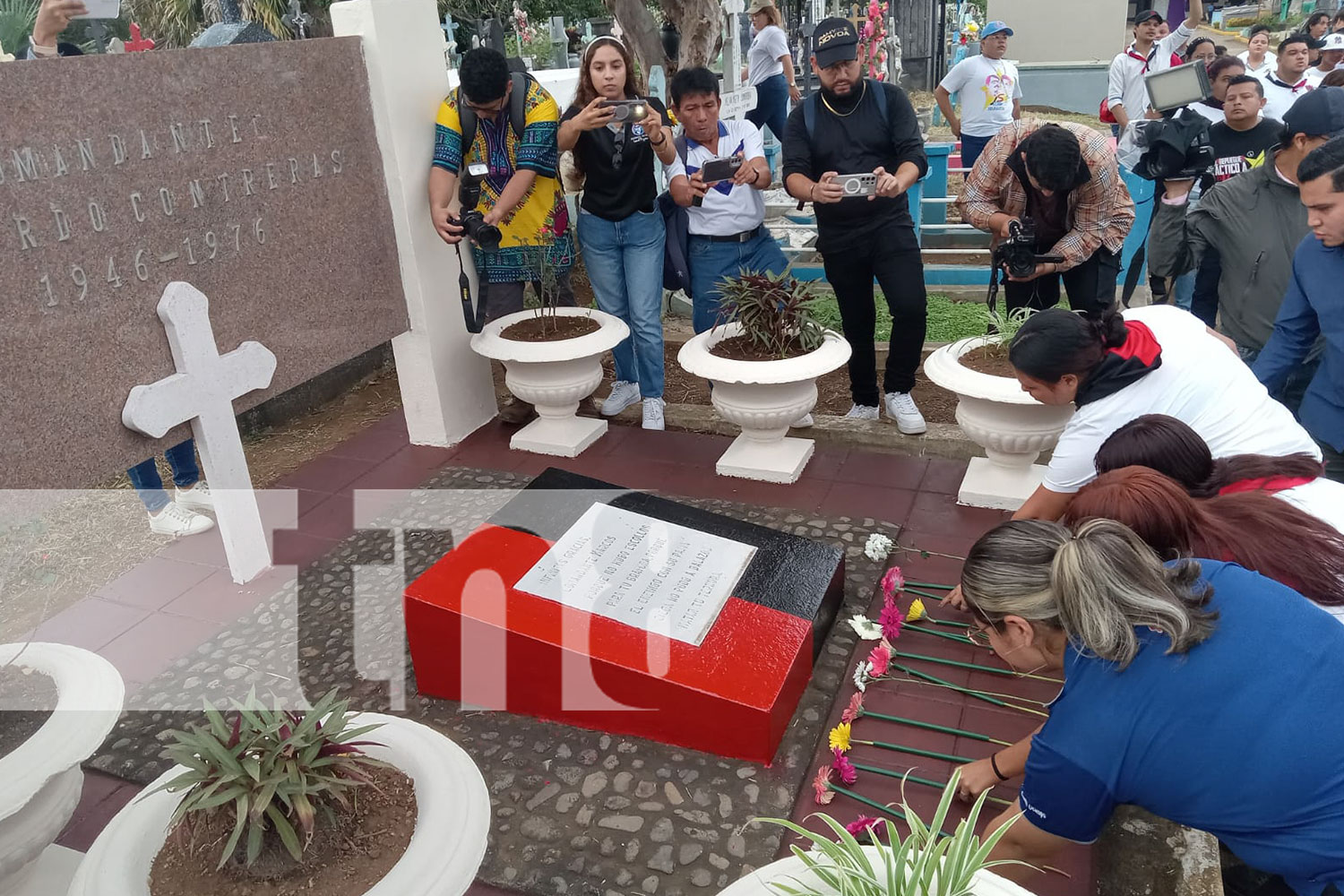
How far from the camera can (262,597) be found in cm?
332

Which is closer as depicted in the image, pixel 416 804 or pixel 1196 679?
pixel 1196 679

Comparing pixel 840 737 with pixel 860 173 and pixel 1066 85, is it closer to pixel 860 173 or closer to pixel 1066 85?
pixel 860 173

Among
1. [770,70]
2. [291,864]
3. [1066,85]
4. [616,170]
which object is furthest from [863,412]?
[1066,85]

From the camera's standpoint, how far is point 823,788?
7.56 feet

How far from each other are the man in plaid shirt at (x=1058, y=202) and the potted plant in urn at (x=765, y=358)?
0.79m

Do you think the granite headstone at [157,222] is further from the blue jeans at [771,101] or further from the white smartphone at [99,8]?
the blue jeans at [771,101]

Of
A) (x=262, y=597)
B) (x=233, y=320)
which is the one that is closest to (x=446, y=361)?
(x=233, y=320)

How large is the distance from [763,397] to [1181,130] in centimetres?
248

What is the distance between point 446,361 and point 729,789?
2656 millimetres

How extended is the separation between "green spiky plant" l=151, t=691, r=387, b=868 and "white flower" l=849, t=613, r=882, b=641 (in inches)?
63.8

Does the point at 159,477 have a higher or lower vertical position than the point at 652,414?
higher

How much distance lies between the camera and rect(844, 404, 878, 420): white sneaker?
4.27 m

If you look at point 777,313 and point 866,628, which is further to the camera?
point 777,313

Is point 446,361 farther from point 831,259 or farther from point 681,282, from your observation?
point 831,259
